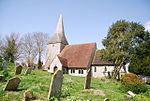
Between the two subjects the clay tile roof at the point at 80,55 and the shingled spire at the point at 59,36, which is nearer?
the clay tile roof at the point at 80,55

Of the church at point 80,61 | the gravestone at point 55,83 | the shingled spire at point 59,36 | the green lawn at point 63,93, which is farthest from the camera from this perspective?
the shingled spire at point 59,36

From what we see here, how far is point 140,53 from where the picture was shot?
27.9 m

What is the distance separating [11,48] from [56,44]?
578 inches

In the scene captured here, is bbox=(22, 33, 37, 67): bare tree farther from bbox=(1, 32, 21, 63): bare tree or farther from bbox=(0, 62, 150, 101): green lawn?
bbox=(0, 62, 150, 101): green lawn

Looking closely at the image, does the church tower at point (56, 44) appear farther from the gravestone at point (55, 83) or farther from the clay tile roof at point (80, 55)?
the gravestone at point (55, 83)

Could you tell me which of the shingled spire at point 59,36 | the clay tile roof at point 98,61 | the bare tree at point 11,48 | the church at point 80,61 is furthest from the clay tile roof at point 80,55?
the bare tree at point 11,48

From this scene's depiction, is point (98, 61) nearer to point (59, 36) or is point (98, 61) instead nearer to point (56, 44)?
point (56, 44)

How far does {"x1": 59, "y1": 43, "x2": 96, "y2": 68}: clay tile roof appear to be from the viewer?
31.6 meters

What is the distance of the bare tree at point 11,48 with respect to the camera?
39.6 m

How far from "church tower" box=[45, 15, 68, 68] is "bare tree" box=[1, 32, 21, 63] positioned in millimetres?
10801

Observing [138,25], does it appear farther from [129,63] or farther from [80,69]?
[80,69]

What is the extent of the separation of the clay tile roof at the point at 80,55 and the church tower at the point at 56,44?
9.10 ft

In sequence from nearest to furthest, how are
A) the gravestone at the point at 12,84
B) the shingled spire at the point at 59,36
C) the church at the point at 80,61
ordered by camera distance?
the gravestone at the point at 12,84 → the church at the point at 80,61 → the shingled spire at the point at 59,36

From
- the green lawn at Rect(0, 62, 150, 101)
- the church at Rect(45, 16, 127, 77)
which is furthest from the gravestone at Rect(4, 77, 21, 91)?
the church at Rect(45, 16, 127, 77)
